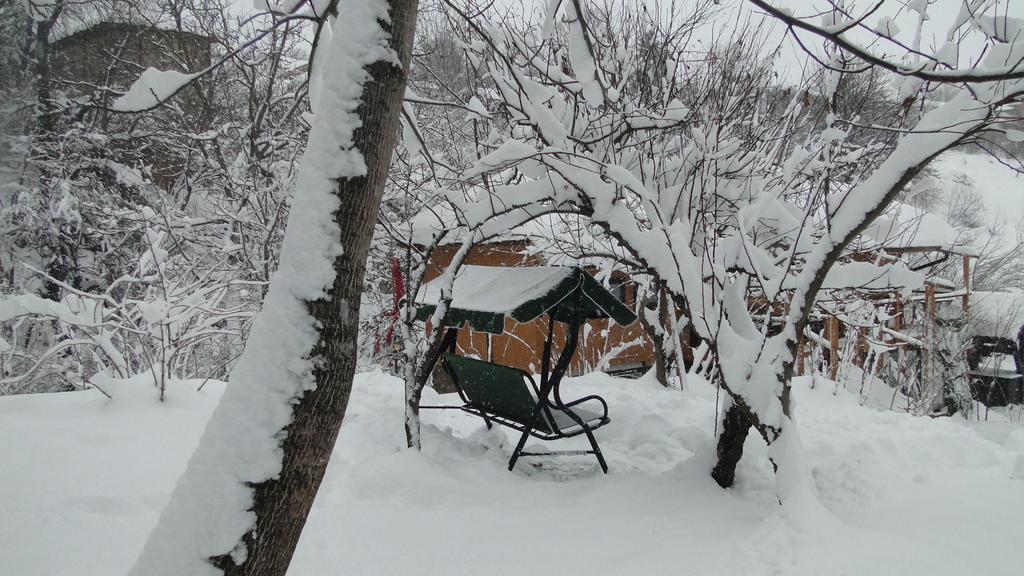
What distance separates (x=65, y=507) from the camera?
9.84 feet

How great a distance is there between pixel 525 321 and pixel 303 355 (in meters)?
2.44

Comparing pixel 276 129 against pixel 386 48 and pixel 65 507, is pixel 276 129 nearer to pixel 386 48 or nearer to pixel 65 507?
pixel 65 507

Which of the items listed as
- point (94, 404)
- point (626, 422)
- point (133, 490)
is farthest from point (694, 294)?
point (94, 404)

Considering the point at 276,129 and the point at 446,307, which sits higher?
the point at 276,129

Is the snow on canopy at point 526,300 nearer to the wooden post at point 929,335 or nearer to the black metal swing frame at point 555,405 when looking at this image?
the black metal swing frame at point 555,405

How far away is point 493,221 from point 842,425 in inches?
154

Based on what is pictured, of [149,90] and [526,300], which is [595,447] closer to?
[526,300]

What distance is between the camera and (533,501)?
370cm

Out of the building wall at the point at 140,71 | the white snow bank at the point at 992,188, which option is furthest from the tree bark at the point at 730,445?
the white snow bank at the point at 992,188

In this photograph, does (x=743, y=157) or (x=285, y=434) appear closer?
(x=285, y=434)

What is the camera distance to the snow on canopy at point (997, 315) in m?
14.5

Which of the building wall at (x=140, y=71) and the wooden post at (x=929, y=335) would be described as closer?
the wooden post at (x=929, y=335)

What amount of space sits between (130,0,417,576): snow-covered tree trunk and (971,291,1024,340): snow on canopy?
16246mm

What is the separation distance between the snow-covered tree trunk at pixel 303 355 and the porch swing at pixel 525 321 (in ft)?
7.33
